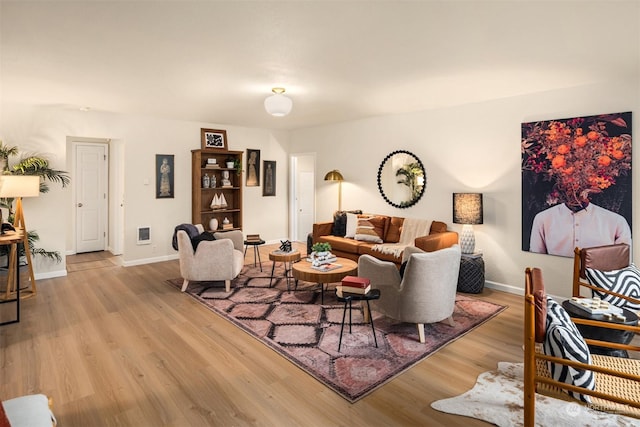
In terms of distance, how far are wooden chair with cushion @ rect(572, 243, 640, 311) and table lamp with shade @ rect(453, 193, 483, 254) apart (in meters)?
1.41

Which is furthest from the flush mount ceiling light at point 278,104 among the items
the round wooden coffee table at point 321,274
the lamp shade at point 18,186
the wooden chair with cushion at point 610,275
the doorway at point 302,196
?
the doorway at point 302,196

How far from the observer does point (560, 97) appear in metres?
4.30

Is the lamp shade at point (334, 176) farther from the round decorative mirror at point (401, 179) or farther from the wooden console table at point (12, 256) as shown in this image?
the wooden console table at point (12, 256)

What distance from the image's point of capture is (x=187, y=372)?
281cm

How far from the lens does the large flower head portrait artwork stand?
3.91 meters

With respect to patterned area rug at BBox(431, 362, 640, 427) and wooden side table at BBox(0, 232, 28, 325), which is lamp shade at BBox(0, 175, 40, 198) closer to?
wooden side table at BBox(0, 232, 28, 325)

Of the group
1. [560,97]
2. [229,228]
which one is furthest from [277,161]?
[560,97]

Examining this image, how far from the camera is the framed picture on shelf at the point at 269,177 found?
7973 mm

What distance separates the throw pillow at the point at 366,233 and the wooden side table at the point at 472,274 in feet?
4.48

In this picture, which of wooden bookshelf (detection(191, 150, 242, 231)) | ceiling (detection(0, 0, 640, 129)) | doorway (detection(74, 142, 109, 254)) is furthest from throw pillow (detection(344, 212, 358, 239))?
doorway (detection(74, 142, 109, 254))

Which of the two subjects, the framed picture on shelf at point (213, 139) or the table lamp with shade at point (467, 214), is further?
the framed picture on shelf at point (213, 139)

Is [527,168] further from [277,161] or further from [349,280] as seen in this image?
[277,161]

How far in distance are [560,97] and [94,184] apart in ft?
26.4

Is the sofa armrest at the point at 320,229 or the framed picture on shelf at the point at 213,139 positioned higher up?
the framed picture on shelf at the point at 213,139
